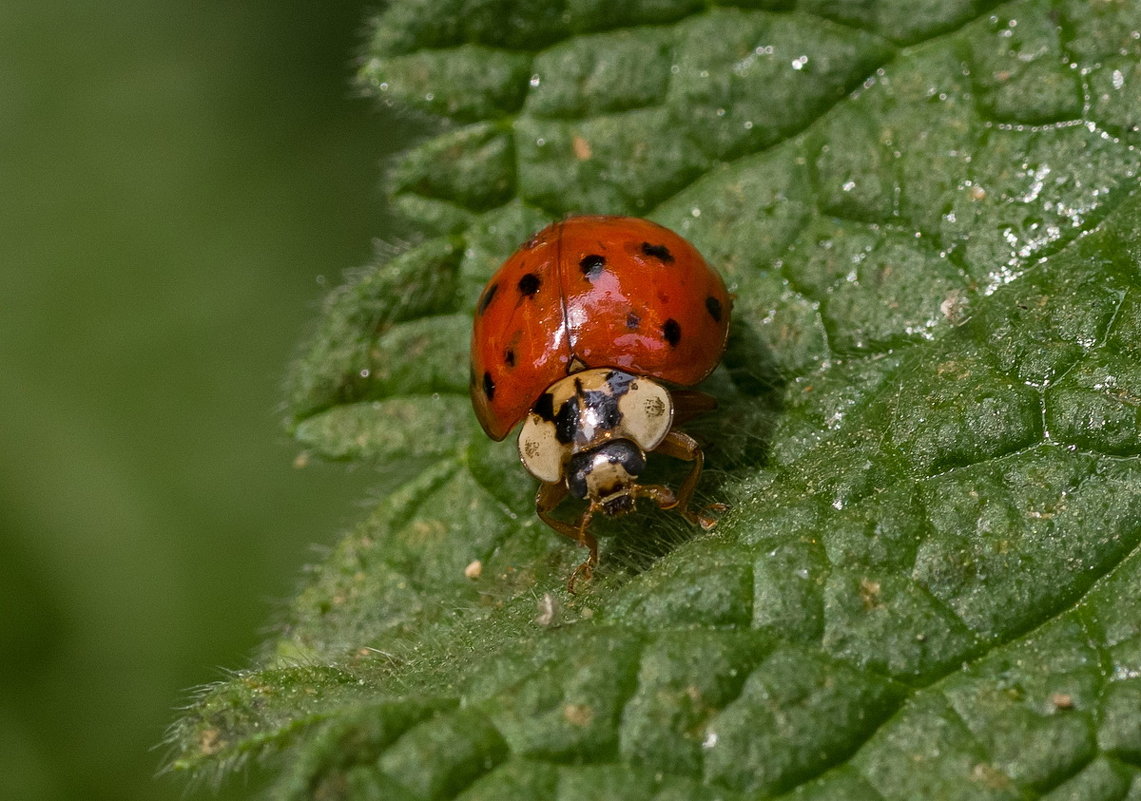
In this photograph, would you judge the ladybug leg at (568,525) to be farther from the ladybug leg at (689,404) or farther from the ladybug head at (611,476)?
the ladybug leg at (689,404)

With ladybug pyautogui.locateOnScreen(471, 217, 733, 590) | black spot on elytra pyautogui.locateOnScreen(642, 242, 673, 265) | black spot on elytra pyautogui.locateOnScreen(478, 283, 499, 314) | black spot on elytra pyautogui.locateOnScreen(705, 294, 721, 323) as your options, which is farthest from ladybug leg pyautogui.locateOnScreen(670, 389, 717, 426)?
black spot on elytra pyautogui.locateOnScreen(478, 283, 499, 314)

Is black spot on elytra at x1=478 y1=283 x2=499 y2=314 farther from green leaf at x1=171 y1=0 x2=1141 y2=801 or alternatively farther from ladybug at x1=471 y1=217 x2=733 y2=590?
green leaf at x1=171 y1=0 x2=1141 y2=801

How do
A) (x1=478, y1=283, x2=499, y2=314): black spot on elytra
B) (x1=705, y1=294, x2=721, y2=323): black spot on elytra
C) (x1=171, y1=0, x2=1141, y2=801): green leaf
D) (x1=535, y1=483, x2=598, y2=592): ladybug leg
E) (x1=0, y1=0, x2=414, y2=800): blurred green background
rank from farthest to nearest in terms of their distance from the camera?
(x1=0, y1=0, x2=414, y2=800): blurred green background → (x1=478, y1=283, x2=499, y2=314): black spot on elytra → (x1=705, y1=294, x2=721, y2=323): black spot on elytra → (x1=535, y1=483, x2=598, y2=592): ladybug leg → (x1=171, y1=0, x2=1141, y2=801): green leaf

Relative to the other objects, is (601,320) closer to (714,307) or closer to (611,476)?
(714,307)

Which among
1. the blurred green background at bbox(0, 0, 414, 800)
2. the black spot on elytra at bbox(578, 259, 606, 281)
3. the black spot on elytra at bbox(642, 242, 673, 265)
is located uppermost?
the black spot on elytra at bbox(578, 259, 606, 281)

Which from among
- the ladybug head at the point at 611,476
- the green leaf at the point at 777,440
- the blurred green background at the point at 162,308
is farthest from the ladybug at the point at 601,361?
the blurred green background at the point at 162,308

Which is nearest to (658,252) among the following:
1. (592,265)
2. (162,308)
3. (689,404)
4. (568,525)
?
(592,265)

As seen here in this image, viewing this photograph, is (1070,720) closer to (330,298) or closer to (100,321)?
(330,298)

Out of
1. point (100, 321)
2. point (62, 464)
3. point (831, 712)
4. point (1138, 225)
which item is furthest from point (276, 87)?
point (831, 712)
